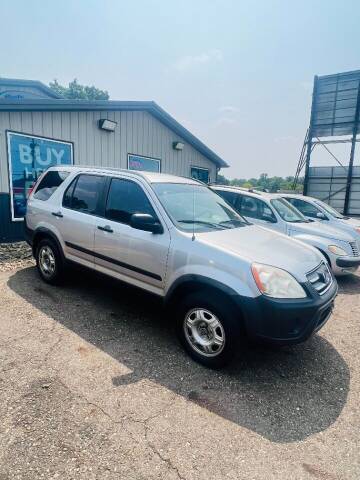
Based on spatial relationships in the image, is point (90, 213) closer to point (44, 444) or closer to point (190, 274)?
point (190, 274)

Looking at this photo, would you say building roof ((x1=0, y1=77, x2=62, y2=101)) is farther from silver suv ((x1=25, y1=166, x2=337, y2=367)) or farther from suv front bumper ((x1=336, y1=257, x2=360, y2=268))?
suv front bumper ((x1=336, y1=257, x2=360, y2=268))

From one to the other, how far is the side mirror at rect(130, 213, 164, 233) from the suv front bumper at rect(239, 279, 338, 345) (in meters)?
1.19

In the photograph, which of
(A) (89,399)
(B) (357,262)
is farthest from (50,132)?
(B) (357,262)

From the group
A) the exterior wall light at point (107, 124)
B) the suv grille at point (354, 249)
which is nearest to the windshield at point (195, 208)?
the suv grille at point (354, 249)

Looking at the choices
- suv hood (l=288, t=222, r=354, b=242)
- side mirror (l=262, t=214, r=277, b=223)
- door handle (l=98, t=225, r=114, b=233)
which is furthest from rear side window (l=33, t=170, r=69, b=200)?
suv hood (l=288, t=222, r=354, b=242)

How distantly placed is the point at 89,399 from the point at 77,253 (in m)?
2.23

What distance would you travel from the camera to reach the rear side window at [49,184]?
193 inches

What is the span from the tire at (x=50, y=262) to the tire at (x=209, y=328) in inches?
94.4

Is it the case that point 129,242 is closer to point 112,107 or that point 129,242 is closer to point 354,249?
point 354,249

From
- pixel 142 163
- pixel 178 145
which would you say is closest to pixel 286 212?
pixel 142 163

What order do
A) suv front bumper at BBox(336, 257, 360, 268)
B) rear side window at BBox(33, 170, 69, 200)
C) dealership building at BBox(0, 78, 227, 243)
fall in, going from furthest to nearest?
dealership building at BBox(0, 78, 227, 243), suv front bumper at BBox(336, 257, 360, 268), rear side window at BBox(33, 170, 69, 200)

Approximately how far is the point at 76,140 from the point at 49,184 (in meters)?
4.02

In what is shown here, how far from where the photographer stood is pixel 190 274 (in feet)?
10.2

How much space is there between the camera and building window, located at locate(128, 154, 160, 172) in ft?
34.0
